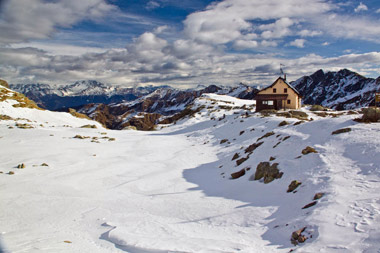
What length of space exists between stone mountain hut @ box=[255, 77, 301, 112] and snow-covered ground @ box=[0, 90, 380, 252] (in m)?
30.4

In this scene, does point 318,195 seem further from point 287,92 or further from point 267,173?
point 287,92

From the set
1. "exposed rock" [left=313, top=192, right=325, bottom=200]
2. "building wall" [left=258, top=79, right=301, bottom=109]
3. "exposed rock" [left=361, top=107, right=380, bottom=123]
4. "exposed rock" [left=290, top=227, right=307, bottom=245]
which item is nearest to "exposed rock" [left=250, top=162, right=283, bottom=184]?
"exposed rock" [left=313, top=192, right=325, bottom=200]

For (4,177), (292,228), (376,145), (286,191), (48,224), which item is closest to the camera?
(292,228)

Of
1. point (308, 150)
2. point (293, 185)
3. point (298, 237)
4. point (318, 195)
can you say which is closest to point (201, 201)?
point (293, 185)

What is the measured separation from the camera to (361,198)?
873 centimetres

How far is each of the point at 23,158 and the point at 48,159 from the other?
2.19 metres

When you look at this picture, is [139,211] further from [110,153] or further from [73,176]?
[110,153]

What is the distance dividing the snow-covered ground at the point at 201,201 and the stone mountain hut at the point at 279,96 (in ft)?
99.8

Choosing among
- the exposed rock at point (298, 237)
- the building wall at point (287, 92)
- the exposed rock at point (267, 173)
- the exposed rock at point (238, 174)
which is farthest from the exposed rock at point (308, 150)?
the building wall at point (287, 92)

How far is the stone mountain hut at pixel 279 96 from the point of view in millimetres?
50719

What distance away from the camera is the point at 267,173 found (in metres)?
14.6

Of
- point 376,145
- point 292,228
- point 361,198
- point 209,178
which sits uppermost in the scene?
point 376,145

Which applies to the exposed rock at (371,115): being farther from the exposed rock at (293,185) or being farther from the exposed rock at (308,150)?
the exposed rock at (293,185)

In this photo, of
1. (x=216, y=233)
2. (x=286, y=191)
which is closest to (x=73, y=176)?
(x=216, y=233)
